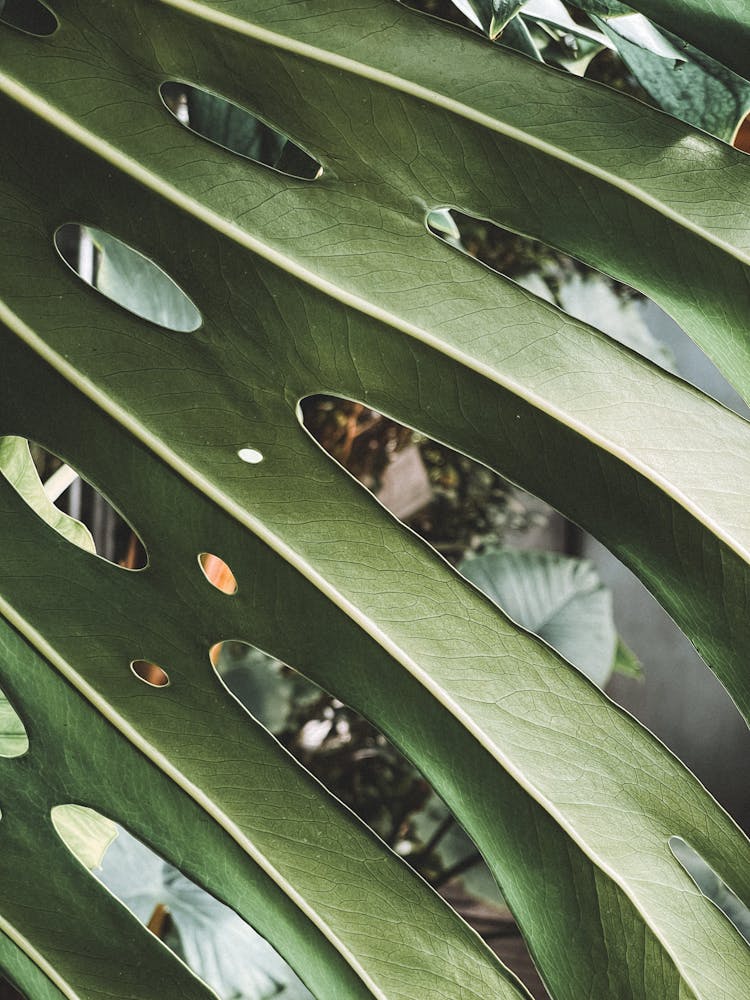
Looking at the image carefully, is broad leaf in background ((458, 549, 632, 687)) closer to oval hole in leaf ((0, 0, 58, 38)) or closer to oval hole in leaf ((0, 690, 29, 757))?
oval hole in leaf ((0, 690, 29, 757))

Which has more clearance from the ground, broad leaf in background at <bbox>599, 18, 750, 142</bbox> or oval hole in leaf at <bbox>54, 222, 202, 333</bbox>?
broad leaf in background at <bbox>599, 18, 750, 142</bbox>

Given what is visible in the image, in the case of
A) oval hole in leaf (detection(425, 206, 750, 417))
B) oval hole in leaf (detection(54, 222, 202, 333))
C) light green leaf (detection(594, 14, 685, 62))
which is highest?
oval hole in leaf (detection(425, 206, 750, 417))

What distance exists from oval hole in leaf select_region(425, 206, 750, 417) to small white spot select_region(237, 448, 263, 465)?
6.50 ft

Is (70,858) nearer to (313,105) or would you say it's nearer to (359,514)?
(359,514)

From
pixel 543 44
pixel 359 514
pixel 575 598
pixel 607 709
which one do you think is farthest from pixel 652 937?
pixel 575 598

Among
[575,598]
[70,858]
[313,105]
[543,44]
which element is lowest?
[70,858]

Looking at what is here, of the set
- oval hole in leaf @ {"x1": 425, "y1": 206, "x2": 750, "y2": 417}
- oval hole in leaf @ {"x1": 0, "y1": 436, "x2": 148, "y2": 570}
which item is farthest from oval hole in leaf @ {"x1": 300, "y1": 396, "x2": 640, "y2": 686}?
oval hole in leaf @ {"x1": 0, "y1": 436, "x2": 148, "y2": 570}

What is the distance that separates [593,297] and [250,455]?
234cm

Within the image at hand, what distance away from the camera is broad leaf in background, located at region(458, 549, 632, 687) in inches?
57.0

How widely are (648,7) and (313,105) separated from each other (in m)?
0.13

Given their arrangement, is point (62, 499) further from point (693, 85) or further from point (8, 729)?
point (693, 85)

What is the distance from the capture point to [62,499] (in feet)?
3.93

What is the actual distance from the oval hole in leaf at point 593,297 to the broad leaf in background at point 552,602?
3.16 ft

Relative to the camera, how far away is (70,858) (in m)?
0.36
